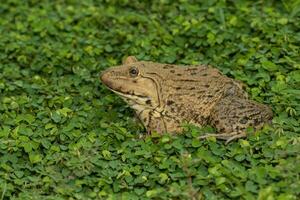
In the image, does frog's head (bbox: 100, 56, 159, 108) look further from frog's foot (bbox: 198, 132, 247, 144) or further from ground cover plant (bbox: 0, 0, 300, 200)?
frog's foot (bbox: 198, 132, 247, 144)

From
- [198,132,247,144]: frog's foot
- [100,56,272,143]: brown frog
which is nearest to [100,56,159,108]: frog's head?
[100,56,272,143]: brown frog

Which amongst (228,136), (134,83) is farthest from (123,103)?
(228,136)

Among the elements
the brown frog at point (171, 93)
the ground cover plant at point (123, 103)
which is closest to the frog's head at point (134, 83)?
the brown frog at point (171, 93)

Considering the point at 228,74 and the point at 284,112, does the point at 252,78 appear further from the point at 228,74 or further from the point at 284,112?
the point at 284,112

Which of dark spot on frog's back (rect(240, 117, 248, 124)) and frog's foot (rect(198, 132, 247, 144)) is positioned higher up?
dark spot on frog's back (rect(240, 117, 248, 124))

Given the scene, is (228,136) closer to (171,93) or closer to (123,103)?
(171,93)
